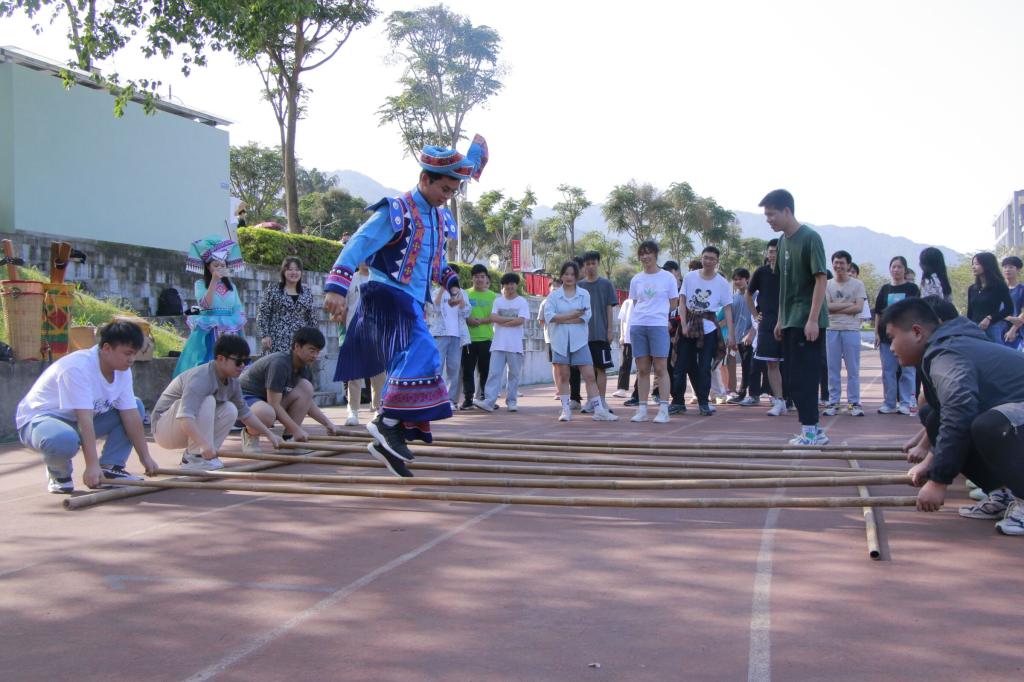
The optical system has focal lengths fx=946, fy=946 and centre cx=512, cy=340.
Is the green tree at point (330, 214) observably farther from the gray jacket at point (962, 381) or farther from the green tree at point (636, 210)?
the gray jacket at point (962, 381)

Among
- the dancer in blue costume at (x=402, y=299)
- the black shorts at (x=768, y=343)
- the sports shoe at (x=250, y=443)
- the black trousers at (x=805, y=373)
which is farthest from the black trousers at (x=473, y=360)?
the dancer in blue costume at (x=402, y=299)

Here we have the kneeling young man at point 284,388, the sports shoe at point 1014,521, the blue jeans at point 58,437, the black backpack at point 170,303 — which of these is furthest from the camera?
the black backpack at point 170,303

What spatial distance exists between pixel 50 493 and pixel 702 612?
3.96 m

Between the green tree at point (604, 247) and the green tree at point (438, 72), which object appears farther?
the green tree at point (604, 247)

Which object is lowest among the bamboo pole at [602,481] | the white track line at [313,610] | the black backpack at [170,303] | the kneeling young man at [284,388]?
the white track line at [313,610]

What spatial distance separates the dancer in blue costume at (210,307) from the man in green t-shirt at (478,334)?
3593mm

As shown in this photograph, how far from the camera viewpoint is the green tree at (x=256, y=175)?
4900 centimetres

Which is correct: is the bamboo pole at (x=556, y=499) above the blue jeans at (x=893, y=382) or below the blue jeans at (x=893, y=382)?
below

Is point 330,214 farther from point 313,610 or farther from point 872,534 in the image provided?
point 313,610

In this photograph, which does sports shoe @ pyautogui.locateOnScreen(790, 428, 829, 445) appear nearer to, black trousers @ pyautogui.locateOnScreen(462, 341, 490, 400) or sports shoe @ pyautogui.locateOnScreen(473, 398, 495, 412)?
sports shoe @ pyautogui.locateOnScreen(473, 398, 495, 412)

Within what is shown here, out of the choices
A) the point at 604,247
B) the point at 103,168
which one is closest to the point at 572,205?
the point at 604,247

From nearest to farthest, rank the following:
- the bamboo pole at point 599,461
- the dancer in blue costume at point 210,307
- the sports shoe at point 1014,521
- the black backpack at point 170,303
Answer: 1. the sports shoe at point 1014,521
2. the bamboo pole at point 599,461
3. the dancer in blue costume at point 210,307
4. the black backpack at point 170,303

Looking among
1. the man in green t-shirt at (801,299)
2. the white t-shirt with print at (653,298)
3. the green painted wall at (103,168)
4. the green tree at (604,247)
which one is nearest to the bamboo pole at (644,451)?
the man in green t-shirt at (801,299)

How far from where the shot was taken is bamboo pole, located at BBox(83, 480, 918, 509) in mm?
4254
